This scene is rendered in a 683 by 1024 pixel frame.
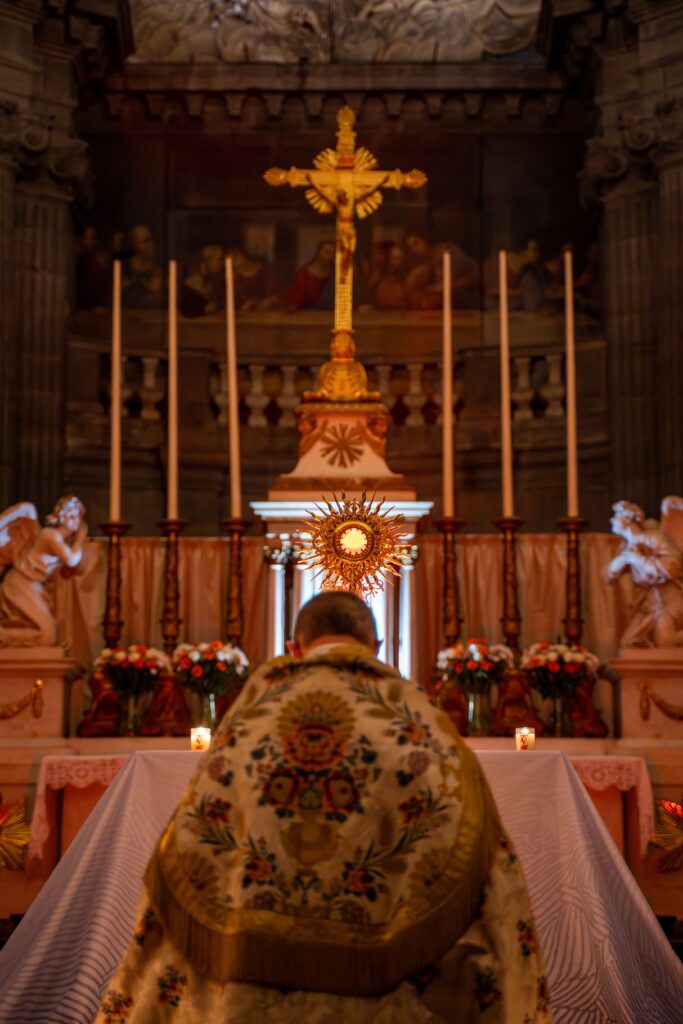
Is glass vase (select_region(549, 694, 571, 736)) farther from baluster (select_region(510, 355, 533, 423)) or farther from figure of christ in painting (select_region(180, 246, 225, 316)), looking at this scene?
figure of christ in painting (select_region(180, 246, 225, 316))

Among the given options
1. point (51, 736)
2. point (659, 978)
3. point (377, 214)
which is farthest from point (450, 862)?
point (377, 214)

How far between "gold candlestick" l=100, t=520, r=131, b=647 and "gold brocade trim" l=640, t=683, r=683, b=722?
7.48 feet

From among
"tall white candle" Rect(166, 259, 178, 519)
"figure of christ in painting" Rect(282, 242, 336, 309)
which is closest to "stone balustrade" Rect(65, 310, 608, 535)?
"figure of christ in painting" Rect(282, 242, 336, 309)

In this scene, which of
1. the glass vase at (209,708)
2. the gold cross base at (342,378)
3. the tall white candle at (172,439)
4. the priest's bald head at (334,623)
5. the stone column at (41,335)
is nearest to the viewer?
the priest's bald head at (334,623)

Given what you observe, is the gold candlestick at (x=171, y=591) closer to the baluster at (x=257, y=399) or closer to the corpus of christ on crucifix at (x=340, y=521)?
the corpus of christ on crucifix at (x=340, y=521)

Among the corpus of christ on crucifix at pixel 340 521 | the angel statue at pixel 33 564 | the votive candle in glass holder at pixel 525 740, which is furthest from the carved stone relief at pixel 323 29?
the votive candle in glass holder at pixel 525 740

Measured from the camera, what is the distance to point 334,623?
11.0ft

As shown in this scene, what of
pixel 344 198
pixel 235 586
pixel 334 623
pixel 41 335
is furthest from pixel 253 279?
pixel 334 623

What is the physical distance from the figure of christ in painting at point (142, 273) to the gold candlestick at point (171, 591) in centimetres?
479

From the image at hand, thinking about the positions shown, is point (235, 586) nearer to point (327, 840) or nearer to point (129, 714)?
point (129, 714)

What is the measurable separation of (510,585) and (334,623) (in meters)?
3.98

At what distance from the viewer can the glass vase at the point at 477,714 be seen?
6945 millimetres

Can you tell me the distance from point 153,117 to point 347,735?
9.65 meters

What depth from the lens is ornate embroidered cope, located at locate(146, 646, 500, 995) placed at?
3133 millimetres
